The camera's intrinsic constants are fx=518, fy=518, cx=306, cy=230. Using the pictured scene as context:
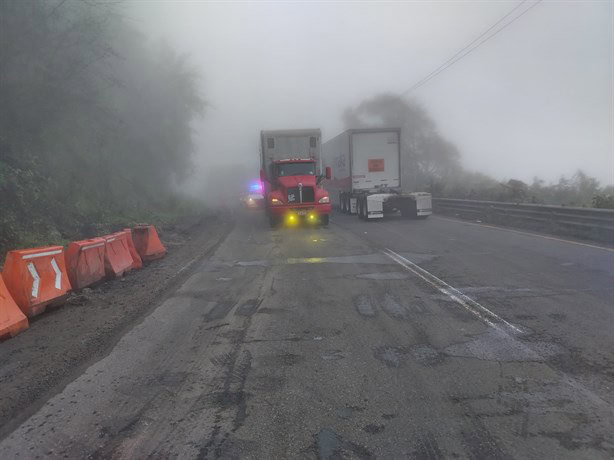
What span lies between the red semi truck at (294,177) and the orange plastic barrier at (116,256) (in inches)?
363

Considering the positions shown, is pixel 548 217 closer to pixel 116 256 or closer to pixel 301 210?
pixel 301 210

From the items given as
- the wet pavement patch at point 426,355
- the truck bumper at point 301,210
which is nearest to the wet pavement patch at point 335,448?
the wet pavement patch at point 426,355

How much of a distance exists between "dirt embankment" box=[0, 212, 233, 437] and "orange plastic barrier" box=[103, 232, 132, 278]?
215 millimetres

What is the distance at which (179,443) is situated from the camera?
3.64 meters

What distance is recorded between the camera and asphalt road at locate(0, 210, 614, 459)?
12.0 feet

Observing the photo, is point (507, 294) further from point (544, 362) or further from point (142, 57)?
point (142, 57)

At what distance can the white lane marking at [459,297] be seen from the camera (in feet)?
21.0

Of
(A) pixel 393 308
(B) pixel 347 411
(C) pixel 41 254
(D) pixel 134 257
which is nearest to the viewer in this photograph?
(B) pixel 347 411

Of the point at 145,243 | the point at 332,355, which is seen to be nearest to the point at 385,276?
the point at 332,355

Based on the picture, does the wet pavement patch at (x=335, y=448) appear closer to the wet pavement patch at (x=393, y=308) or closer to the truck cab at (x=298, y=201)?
the wet pavement patch at (x=393, y=308)

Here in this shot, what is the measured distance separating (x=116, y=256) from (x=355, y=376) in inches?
272

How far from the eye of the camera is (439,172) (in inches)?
1687

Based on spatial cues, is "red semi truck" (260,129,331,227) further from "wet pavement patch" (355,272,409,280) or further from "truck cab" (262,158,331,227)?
"wet pavement patch" (355,272,409,280)

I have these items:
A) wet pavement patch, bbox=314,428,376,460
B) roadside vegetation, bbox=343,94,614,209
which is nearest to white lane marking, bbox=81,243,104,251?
wet pavement patch, bbox=314,428,376,460
